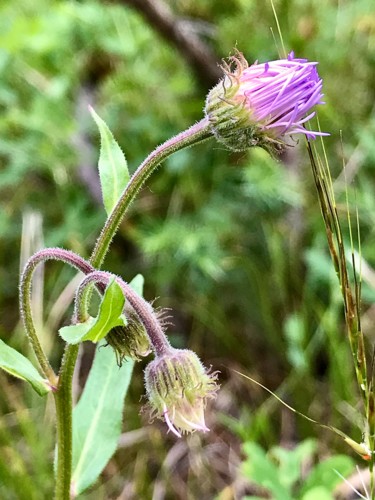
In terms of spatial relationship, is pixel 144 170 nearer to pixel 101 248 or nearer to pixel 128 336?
pixel 101 248

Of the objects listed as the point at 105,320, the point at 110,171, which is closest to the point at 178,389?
the point at 105,320

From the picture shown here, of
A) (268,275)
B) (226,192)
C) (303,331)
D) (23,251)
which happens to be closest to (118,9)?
(226,192)

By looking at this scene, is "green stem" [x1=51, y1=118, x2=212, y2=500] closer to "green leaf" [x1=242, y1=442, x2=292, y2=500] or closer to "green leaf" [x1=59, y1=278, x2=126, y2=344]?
"green leaf" [x1=59, y1=278, x2=126, y2=344]

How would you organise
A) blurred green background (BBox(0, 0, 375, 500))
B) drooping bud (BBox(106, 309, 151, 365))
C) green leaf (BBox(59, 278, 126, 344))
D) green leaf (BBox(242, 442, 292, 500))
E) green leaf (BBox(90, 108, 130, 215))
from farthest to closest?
blurred green background (BBox(0, 0, 375, 500)) → green leaf (BBox(242, 442, 292, 500)) → green leaf (BBox(90, 108, 130, 215)) → drooping bud (BBox(106, 309, 151, 365)) → green leaf (BBox(59, 278, 126, 344))

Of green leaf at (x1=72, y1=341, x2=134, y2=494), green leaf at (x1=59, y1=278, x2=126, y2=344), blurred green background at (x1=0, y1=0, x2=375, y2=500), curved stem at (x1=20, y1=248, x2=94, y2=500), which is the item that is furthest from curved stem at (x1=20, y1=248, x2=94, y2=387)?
blurred green background at (x1=0, y1=0, x2=375, y2=500)

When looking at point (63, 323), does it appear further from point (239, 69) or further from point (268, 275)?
point (239, 69)

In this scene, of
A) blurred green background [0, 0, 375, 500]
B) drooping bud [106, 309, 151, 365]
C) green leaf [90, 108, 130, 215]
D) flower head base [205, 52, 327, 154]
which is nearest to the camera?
flower head base [205, 52, 327, 154]

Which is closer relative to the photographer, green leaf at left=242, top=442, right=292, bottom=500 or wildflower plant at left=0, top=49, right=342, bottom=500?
wildflower plant at left=0, top=49, right=342, bottom=500
